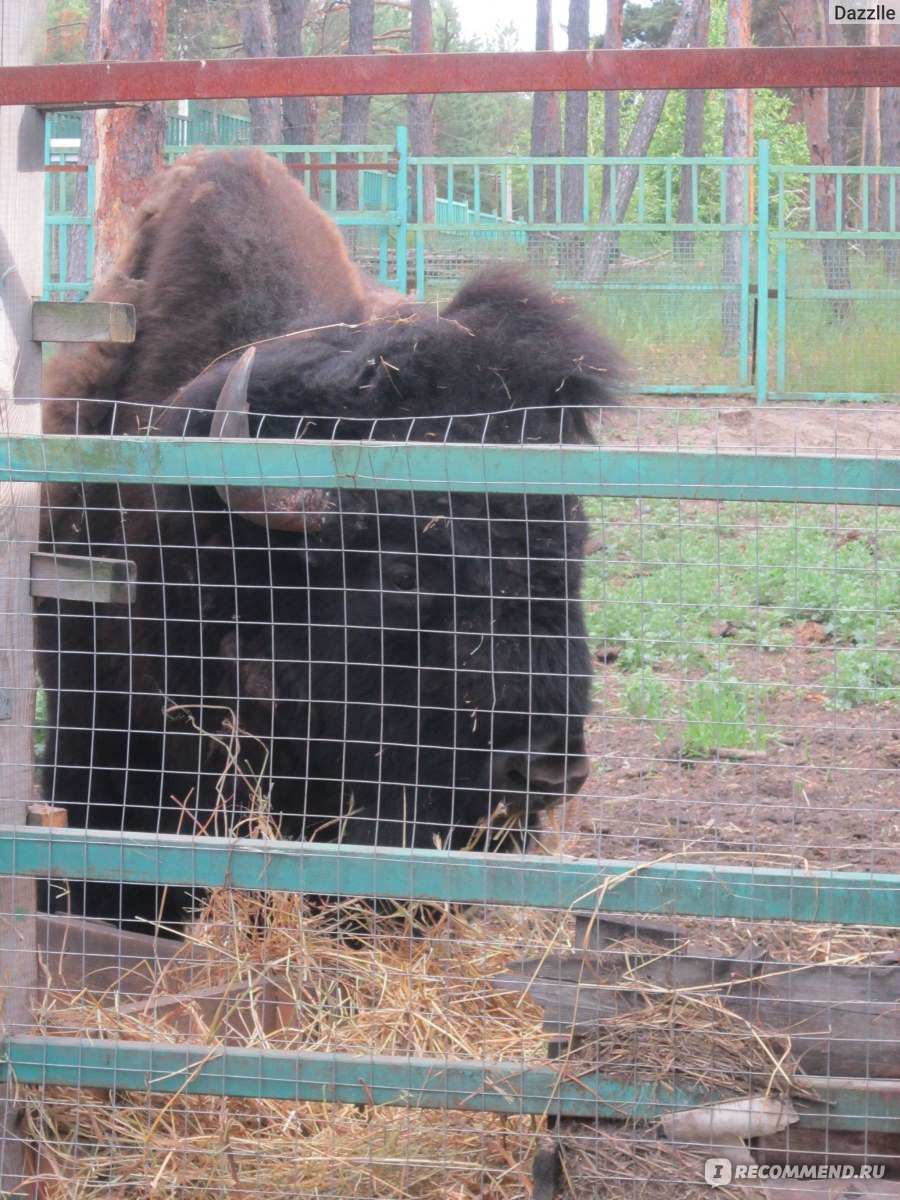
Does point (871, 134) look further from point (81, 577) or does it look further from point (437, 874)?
point (437, 874)

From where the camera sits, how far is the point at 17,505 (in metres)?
3.25

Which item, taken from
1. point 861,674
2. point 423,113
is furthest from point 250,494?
point 423,113

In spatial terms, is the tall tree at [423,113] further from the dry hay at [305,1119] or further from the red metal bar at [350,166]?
the dry hay at [305,1119]

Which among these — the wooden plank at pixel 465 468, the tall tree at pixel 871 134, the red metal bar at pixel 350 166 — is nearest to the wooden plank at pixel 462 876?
the wooden plank at pixel 465 468

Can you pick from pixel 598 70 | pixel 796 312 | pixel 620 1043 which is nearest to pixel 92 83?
pixel 598 70

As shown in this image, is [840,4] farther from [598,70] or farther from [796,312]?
[796,312]

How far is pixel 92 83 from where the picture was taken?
3.23 meters

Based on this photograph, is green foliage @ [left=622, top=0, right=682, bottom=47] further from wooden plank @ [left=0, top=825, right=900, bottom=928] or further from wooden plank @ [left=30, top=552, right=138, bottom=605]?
wooden plank @ [left=0, top=825, right=900, bottom=928]

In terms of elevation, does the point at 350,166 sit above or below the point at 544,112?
below

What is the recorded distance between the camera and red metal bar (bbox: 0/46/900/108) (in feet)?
10.1

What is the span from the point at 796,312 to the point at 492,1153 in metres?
16.8

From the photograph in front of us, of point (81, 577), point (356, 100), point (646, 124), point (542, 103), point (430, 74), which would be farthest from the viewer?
point (542, 103)

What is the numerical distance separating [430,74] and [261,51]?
23856 mm

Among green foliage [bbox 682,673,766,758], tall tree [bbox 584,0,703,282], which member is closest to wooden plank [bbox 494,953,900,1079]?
green foliage [bbox 682,673,766,758]
